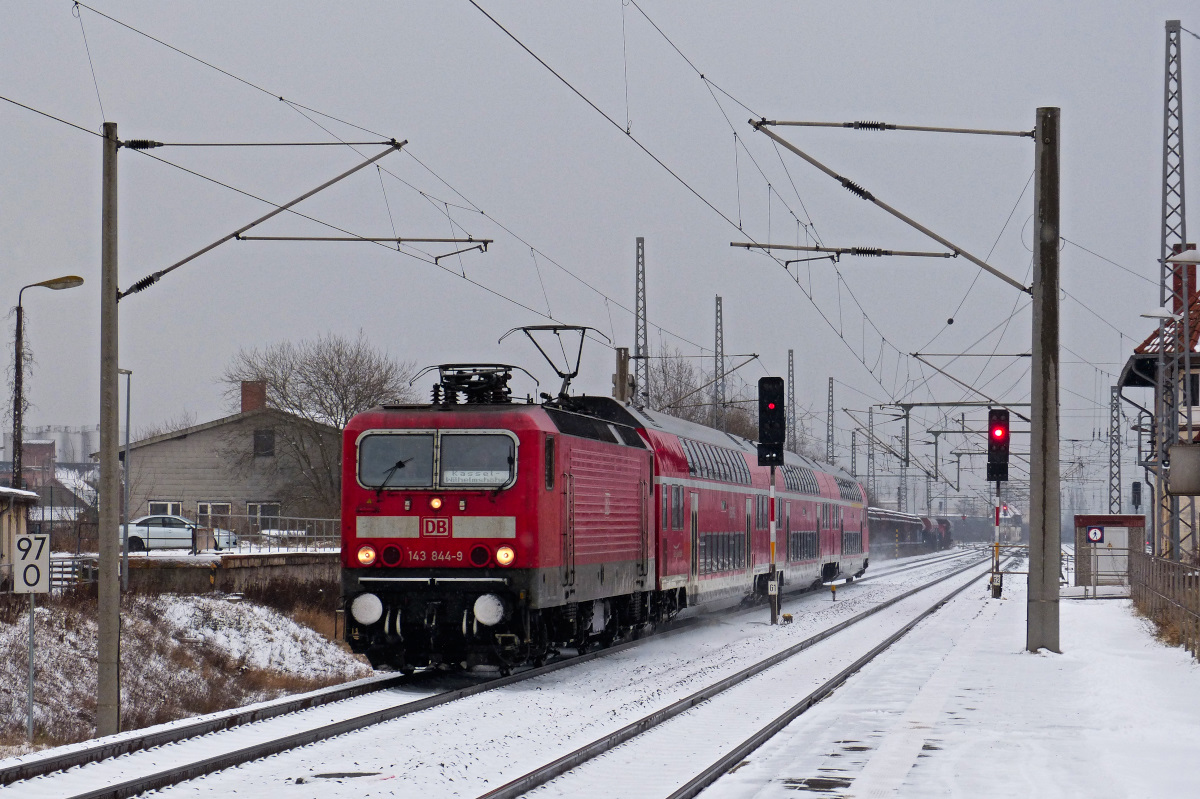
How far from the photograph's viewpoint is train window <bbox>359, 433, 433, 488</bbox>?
1666cm

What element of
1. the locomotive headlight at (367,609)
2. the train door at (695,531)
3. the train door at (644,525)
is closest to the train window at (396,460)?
the locomotive headlight at (367,609)

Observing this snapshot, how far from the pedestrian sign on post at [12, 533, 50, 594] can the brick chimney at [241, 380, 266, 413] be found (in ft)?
146

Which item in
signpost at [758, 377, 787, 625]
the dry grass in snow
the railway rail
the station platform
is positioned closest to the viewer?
the station platform

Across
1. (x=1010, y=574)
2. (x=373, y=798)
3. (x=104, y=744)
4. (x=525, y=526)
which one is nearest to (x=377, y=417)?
(x=525, y=526)

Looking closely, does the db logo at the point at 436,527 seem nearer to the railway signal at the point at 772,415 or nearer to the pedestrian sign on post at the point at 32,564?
the pedestrian sign on post at the point at 32,564

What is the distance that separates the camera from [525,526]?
53.4 feet

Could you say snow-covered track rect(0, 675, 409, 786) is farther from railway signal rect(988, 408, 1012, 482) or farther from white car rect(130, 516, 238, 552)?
white car rect(130, 516, 238, 552)

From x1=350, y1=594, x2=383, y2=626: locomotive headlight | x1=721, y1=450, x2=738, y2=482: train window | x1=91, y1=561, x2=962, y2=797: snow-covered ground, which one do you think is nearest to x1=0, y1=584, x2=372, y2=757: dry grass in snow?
x1=350, y1=594, x2=383, y2=626: locomotive headlight

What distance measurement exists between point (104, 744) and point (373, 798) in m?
2.81

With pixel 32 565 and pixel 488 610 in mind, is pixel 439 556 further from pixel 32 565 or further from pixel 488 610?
pixel 32 565

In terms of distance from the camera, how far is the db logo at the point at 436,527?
54.0 feet

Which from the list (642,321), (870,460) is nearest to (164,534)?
(642,321)

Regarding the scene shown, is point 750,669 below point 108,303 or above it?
below

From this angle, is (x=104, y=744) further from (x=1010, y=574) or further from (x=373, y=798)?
(x=1010, y=574)
